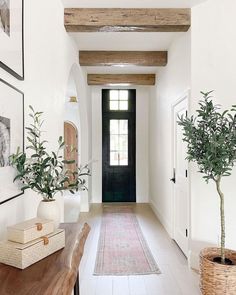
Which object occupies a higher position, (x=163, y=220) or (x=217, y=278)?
(x=217, y=278)

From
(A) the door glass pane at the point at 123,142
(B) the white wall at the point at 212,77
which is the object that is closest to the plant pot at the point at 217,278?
(B) the white wall at the point at 212,77

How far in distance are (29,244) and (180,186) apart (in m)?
3.03

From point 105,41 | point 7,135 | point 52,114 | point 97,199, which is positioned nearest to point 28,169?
point 7,135

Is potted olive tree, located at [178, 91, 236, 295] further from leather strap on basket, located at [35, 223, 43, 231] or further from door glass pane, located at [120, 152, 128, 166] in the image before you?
door glass pane, located at [120, 152, 128, 166]

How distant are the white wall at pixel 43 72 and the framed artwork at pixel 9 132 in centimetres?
6

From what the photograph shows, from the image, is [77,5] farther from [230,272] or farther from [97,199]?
[97,199]

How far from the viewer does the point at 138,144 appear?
7262 mm

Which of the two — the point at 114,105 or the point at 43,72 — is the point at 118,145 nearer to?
the point at 114,105

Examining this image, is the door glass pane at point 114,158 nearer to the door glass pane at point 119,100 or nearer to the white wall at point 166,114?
the door glass pane at point 119,100

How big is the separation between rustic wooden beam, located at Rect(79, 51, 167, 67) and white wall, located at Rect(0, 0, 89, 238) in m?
1.28

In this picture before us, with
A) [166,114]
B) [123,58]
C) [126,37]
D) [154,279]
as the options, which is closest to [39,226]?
[154,279]

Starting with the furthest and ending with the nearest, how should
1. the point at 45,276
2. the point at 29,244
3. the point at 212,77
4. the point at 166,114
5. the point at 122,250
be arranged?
the point at 166,114
the point at 122,250
the point at 212,77
the point at 29,244
the point at 45,276

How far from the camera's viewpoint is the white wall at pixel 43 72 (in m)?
1.80

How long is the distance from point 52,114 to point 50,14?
3.16 feet
